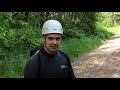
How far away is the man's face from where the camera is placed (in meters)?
1.41

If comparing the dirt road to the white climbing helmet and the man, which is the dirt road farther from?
the white climbing helmet

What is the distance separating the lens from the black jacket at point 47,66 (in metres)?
1.36

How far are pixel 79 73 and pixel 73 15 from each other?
7862mm

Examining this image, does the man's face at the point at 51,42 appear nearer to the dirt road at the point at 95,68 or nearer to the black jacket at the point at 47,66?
the black jacket at the point at 47,66

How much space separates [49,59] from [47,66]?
6 cm

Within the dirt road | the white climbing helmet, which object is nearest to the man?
the white climbing helmet

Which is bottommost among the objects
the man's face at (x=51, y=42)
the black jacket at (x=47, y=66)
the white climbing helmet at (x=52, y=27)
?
the black jacket at (x=47, y=66)

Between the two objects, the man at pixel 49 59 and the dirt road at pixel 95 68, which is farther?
the dirt road at pixel 95 68

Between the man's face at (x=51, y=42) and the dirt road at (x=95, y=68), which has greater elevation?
the man's face at (x=51, y=42)

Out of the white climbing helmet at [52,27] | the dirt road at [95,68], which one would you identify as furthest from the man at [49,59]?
the dirt road at [95,68]
